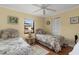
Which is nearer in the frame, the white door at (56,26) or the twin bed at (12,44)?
the twin bed at (12,44)

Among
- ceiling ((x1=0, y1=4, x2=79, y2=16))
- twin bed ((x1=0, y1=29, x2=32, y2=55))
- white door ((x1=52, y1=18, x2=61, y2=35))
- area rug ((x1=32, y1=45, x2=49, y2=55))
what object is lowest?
area rug ((x1=32, y1=45, x2=49, y2=55))

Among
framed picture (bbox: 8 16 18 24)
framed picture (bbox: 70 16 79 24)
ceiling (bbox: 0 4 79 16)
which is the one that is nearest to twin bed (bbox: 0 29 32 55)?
framed picture (bbox: 8 16 18 24)

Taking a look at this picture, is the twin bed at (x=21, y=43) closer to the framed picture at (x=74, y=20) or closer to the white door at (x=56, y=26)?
the white door at (x=56, y=26)

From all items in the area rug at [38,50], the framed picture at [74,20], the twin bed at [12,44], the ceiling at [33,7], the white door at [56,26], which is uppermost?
the ceiling at [33,7]

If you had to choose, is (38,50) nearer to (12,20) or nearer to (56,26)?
(56,26)

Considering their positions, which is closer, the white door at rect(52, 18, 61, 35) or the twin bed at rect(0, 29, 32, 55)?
the twin bed at rect(0, 29, 32, 55)

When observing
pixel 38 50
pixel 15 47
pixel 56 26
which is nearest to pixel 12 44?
pixel 15 47

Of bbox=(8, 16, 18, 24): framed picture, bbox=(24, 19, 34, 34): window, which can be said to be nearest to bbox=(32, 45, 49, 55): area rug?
bbox=(24, 19, 34, 34): window

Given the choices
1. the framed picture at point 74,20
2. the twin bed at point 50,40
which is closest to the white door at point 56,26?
the twin bed at point 50,40

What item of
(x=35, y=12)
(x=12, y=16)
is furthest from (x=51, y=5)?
(x=12, y=16)

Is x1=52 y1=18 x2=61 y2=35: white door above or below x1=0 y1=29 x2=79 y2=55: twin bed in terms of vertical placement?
above

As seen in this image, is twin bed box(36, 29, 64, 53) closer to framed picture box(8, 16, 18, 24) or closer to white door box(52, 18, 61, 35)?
white door box(52, 18, 61, 35)

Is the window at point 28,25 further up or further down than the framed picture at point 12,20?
further down

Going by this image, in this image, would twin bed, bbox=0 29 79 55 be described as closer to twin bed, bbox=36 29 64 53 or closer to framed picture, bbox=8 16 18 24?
twin bed, bbox=36 29 64 53
